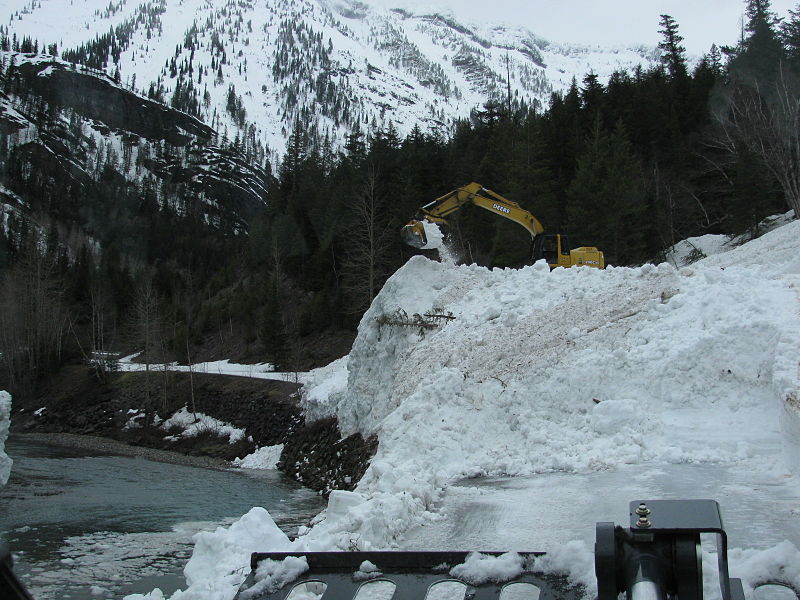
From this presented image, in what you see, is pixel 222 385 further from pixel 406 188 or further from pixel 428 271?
pixel 428 271

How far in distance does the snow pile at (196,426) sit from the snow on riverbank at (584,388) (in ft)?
61.6

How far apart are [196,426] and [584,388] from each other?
28.2 m

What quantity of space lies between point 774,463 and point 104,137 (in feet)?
506

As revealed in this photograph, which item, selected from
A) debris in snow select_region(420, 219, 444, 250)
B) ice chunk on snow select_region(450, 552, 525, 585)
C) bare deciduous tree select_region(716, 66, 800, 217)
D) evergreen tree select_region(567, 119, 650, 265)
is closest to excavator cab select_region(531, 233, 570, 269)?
debris in snow select_region(420, 219, 444, 250)

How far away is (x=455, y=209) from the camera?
20.3 meters

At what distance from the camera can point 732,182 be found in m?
35.3

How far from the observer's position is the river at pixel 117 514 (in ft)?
37.6

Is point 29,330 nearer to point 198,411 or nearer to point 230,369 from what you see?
point 230,369

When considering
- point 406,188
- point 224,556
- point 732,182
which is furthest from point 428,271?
point 406,188

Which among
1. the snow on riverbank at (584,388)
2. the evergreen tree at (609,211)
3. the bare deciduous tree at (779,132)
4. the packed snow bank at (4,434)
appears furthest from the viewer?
the evergreen tree at (609,211)

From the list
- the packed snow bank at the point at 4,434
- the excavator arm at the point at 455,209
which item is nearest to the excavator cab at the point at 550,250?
the excavator arm at the point at 455,209

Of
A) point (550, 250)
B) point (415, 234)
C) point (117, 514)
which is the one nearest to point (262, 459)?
point (117, 514)

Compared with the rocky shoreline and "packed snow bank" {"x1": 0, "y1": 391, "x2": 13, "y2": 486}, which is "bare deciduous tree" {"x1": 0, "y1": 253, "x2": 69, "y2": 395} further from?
"packed snow bank" {"x1": 0, "y1": 391, "x2": 13, "y2": 486}

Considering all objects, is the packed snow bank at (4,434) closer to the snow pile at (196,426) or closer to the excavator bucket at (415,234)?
the excavator bucket at (415,234)
